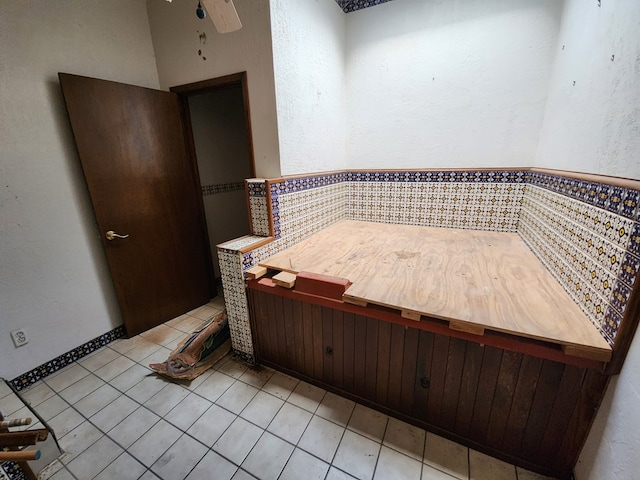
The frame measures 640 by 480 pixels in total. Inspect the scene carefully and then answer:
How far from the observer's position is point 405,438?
4.32ft

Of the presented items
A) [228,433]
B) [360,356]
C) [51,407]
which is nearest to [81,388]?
[51,407]

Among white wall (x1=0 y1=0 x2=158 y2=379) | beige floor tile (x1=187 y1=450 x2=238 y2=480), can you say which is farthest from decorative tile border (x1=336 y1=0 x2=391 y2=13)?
beige floor tile (x1=187 y1=450 x2=238 y2=480)

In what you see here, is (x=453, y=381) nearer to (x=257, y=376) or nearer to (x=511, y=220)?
(x=257, y=376)

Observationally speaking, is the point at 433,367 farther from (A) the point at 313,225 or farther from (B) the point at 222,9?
(B) the point at 222,9

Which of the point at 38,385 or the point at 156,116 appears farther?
the point at 156,116

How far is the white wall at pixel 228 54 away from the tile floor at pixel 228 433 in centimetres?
147

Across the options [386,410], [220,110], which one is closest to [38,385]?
[386,410]

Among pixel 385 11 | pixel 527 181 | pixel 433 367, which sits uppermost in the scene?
pixel 385 11

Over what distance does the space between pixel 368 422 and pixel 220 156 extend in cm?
277

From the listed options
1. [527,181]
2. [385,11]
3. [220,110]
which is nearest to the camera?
[527,181]

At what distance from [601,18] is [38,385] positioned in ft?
12.6

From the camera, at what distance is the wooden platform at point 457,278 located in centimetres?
103

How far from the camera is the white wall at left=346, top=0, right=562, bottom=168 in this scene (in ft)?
6.27

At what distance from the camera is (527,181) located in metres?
2.03
